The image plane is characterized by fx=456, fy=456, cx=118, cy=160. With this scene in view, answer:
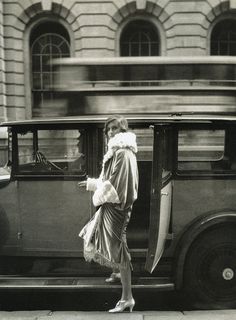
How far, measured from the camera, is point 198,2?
1420 cm

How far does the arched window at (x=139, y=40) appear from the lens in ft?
44.2

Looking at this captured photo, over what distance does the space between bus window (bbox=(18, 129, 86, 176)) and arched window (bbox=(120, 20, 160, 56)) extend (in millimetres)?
9194

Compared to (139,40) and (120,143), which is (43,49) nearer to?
(139,40)

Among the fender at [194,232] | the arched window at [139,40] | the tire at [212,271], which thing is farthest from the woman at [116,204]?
the arched window at [139,40]

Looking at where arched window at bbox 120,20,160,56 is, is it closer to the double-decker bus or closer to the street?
the double-decker bus

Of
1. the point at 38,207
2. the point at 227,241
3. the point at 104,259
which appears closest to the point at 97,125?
the point at 38,207

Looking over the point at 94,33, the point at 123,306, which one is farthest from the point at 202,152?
the point at 94,33

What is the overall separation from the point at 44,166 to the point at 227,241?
6.58ft

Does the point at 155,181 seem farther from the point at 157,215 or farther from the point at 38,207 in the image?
the point at 38,207

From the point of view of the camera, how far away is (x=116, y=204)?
414 cm

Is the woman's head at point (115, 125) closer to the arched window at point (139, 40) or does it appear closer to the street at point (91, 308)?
the street at point (91, 308)

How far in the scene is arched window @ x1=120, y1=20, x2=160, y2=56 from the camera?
1346 cm

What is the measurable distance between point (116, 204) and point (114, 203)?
0.03 metres

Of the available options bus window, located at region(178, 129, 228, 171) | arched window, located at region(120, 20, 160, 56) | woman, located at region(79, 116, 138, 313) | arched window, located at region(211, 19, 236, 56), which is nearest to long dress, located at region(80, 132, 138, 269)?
woman, located at region(79, 116, 138, 313)
